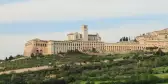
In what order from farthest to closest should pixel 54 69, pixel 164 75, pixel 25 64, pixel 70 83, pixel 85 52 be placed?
pixel 85 52 → pixel 25 64 → pixel 54 69 → pixel 70 83 → pixel 164 75

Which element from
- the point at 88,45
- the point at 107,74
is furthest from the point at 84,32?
the point at 107,74

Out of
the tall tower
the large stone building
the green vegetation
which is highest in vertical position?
the tall tower

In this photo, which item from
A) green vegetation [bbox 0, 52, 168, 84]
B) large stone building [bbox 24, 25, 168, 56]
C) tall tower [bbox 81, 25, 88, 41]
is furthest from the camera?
tall tower [bbox 81, 25, 88, 41]

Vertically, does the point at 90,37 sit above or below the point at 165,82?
above

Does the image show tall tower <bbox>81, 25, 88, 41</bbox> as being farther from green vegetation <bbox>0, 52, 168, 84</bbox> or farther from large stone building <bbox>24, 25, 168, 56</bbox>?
green vegetation <bbox>0, 52, 168, 84</bbox>

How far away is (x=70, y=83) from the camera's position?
63.5 meters

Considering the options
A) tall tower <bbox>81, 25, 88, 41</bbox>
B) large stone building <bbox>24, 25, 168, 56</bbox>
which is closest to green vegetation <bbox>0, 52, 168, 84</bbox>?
large stone building <bbox>24, 25, 168, 56</bbox>

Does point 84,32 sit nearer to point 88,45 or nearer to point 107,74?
point 88,45

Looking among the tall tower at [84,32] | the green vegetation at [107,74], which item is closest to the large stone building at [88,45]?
the tall tower at [84,32]

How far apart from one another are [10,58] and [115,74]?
62.6m

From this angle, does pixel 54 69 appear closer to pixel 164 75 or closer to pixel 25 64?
pixel 25 64

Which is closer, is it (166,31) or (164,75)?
(164,75)

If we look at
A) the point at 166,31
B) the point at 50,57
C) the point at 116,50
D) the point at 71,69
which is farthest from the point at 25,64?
the point at 166,31

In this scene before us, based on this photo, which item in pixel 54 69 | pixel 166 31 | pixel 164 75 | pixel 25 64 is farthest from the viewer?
pixel 166 31
